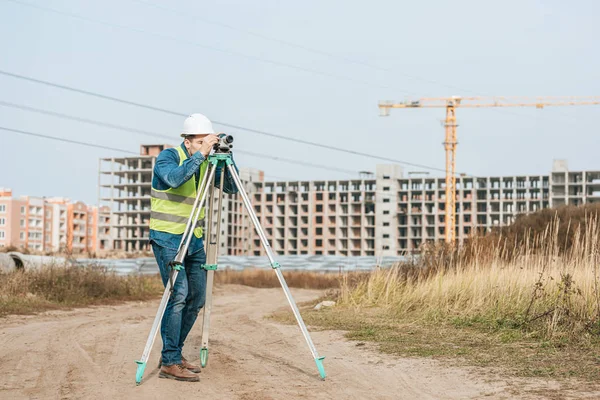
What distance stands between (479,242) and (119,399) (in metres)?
11.0

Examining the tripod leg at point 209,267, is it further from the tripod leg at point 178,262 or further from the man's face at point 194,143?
the man's face at point 194,143

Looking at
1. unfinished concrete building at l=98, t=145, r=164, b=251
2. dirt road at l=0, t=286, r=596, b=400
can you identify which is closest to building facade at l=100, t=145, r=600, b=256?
unfinished concrete building at l=98, t=145, r=164, b=251

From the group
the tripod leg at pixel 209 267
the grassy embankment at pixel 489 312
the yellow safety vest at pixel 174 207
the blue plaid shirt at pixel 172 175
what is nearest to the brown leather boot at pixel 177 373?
the tripod leg at pixel 209 267

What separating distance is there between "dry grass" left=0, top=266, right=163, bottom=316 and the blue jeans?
7.79m

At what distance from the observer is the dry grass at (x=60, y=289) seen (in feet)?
49.3

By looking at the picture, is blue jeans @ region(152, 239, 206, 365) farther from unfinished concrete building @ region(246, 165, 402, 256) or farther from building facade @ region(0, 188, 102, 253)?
building facade @ region(0, 188, 102, 253)

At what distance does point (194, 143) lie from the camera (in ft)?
22.1

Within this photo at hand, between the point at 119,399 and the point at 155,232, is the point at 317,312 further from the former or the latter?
the point at 119,399

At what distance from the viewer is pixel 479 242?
15.2 m

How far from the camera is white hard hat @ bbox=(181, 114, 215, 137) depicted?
22.0 feet

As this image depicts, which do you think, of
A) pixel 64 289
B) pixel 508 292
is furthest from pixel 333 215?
pixel 508 292

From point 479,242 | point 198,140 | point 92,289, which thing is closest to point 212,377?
point 198,140

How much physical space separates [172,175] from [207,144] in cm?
41

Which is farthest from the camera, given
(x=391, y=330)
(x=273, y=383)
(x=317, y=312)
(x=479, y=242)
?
(x=479, y=242)
